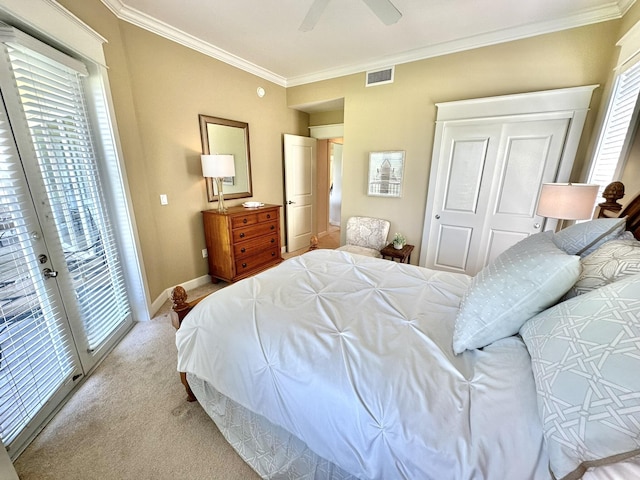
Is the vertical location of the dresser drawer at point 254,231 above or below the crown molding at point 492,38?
below

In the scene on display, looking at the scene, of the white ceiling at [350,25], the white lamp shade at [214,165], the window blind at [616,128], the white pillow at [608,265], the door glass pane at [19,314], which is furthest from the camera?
the white lamp shade at [214,165]

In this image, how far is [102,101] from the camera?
1964mm

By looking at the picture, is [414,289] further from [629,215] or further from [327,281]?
[629,215]

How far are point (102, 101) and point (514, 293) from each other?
297 cm

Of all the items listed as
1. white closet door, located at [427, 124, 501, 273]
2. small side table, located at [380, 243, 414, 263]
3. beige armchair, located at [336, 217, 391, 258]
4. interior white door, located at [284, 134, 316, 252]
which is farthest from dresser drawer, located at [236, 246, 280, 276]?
white closet door, located at [427, 124, 501, 273]

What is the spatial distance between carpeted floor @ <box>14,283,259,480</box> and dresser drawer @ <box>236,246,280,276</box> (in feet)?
4.58

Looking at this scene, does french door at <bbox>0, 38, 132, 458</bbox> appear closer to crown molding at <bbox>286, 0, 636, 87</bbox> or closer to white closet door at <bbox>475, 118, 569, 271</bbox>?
crown molding at <bbox>286, 0, 636, 87</bbox>

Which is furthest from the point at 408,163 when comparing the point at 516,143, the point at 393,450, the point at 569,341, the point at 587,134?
the point at 393,450

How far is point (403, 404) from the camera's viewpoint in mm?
808

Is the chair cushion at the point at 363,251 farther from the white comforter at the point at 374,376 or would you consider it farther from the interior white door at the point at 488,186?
the white comforter at the point at 374,376

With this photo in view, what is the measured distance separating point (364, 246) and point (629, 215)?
243 centimetres

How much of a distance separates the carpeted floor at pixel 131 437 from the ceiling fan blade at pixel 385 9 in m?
2.92

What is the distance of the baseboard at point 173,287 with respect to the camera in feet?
8.47

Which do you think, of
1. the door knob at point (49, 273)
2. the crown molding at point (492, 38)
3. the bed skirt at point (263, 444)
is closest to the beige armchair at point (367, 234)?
the crown molding at point (492, 38)
